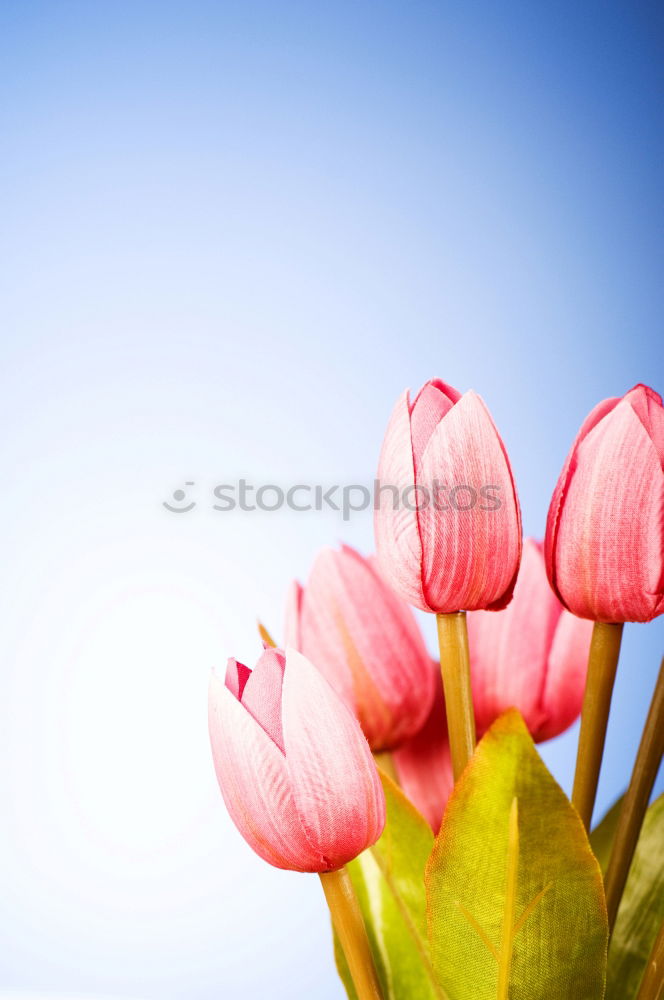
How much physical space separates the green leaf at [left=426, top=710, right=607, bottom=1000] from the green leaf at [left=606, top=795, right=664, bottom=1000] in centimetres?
4

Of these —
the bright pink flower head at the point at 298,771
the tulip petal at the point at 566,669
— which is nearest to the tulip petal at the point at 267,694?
the bright pink flower head at the point at 298,771

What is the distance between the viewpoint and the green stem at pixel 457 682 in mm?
209

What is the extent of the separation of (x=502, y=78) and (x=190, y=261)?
1.16 feet

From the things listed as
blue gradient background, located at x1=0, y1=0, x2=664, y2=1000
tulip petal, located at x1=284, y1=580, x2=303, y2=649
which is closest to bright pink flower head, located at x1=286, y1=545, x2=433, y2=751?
tulip petal, located at x1=284, y1=580, x2=303, y2=649

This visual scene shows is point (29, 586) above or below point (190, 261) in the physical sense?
below

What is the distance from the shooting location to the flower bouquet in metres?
0.17

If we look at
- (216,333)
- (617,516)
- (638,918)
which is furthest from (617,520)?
(216,333)

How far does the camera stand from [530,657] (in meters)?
0.26

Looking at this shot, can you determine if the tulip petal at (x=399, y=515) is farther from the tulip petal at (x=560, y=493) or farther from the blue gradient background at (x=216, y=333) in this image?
the blue gradient background at (x=216, y=333)

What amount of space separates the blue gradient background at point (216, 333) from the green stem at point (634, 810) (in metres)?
0.70

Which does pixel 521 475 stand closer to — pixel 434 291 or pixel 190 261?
pixel 434 291

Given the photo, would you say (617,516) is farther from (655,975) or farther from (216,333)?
(216,333)

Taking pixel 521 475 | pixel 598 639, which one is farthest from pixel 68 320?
pixel 598 639

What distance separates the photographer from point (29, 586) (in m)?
0.90
